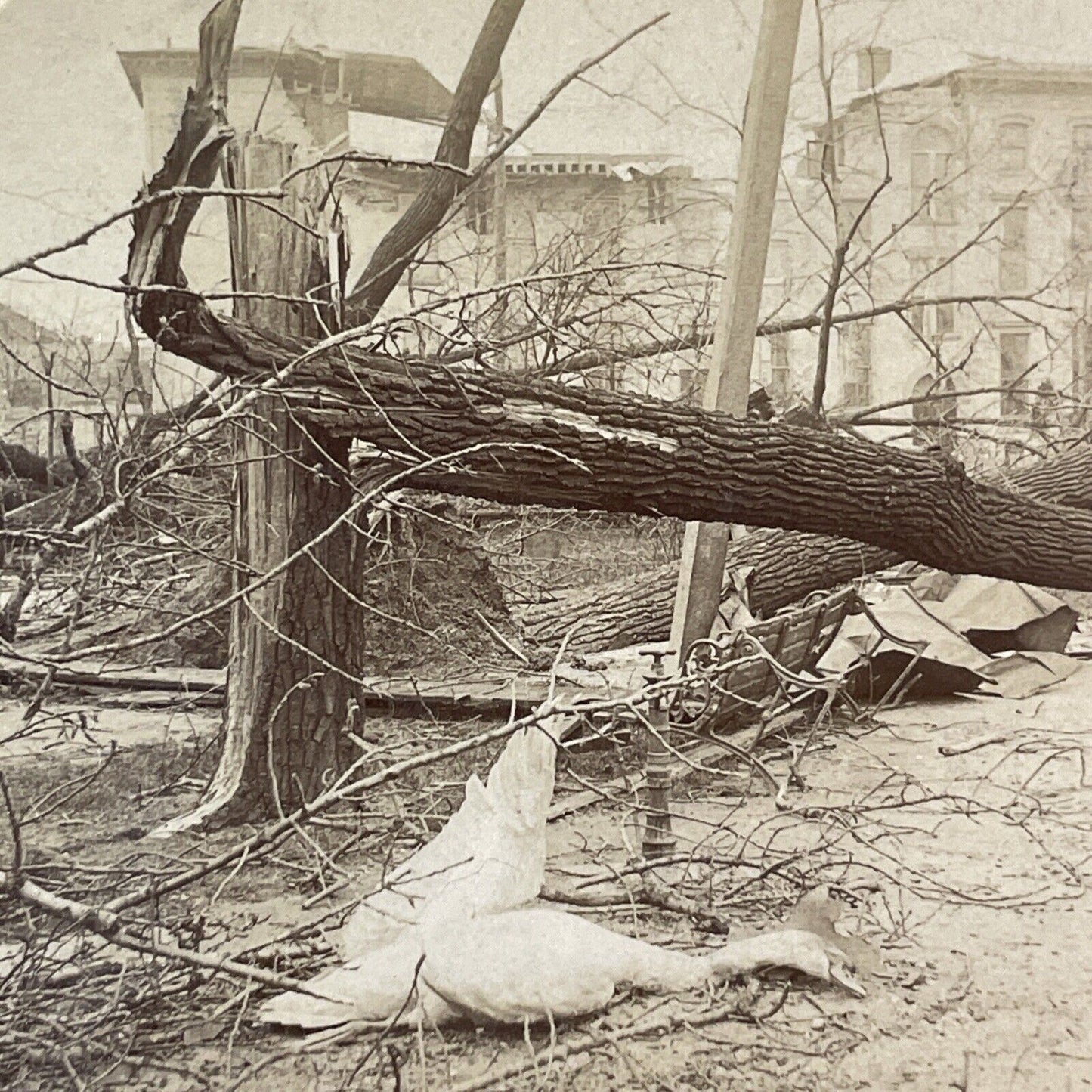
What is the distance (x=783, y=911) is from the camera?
3.02 meters

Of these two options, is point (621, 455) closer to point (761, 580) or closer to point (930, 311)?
point (761, 580)

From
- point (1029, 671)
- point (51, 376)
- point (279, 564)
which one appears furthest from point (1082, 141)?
point (51, 376)

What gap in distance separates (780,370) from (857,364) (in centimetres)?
38

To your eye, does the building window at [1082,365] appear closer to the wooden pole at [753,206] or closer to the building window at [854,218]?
the building window at [854,218]

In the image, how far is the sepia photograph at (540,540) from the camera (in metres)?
2.35

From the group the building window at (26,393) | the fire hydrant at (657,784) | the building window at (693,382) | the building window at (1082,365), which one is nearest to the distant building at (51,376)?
the building window at (26,393)

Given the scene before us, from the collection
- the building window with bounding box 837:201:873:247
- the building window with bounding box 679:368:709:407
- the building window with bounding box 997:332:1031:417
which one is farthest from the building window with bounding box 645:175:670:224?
the building window with bounding box 997:332:1031:417

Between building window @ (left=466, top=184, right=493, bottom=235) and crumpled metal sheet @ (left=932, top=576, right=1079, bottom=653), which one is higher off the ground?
building window @ (left=466, top=184, right=493, bottom=235)

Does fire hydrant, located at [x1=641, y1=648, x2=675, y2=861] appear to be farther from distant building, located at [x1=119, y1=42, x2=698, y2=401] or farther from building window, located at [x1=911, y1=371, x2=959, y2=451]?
building window, located at [x1=911, y1=371, x2=959, y2=451]

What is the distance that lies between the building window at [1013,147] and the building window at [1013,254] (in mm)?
187

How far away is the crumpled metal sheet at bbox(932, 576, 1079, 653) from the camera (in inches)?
233

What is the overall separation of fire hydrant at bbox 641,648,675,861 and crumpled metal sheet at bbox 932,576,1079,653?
10.7 ft

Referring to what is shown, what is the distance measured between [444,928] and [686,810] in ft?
5.20

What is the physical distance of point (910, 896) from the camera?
3158 mm
